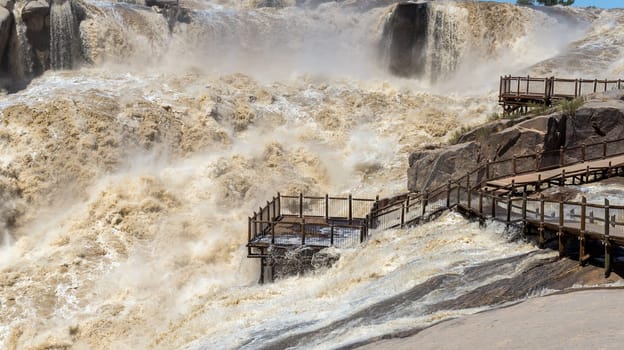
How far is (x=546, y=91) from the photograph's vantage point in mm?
24359

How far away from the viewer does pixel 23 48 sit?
3203 cm

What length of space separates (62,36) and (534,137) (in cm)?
2280

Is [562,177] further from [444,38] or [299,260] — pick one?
[444,38]

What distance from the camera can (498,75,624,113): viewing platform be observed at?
79.1 ft

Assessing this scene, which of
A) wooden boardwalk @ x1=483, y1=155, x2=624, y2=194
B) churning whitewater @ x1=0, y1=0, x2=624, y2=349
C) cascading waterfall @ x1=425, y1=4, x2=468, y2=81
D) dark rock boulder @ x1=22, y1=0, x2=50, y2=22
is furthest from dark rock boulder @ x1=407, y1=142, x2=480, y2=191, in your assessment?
dark rock boulder @ x1=22, y1=0, x2=50, y2=22

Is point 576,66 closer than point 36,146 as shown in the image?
No

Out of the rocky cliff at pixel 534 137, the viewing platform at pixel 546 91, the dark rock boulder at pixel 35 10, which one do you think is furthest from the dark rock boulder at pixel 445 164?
the dark rock boulder at pixel 35 10

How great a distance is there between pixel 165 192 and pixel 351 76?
16.0 meters

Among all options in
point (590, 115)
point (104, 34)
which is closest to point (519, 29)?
point (590, 115)

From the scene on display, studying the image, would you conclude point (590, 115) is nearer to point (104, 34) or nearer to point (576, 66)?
point (576, 66)

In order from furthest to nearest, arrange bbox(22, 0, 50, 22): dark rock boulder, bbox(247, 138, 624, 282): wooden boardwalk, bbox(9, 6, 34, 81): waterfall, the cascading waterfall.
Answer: the cascading waterfall → bbox(22, 0, 50, 22): dark rock boulder → bbox(9, 6, 34, 81): waterfall → bbox(247, 138, 624, 282): wooden boardwalk

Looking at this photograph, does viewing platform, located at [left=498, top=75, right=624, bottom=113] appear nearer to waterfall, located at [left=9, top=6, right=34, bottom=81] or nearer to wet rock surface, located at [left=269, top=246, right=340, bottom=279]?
wet rock surface, located at [left=269, top=246, right=340, bottom=279]

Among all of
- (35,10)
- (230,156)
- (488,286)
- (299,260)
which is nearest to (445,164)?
(299,260)

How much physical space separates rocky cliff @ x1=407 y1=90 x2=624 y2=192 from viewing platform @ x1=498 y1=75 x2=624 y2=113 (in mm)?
2693
